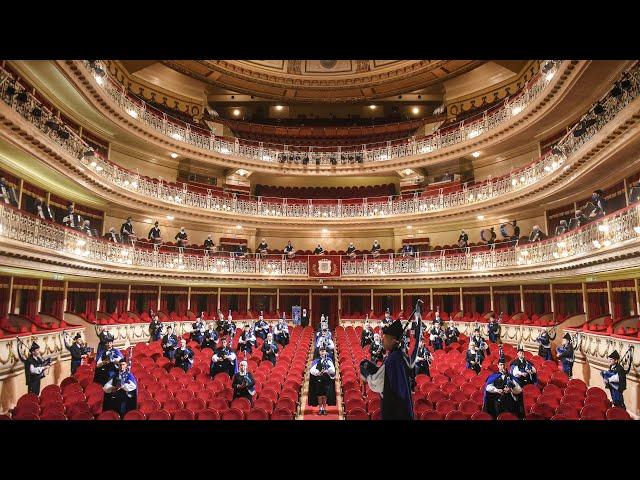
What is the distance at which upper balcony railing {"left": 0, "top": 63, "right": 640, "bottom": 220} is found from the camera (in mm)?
11441

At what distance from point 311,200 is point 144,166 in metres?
9.07

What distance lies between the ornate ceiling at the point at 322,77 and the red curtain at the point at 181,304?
42.2 feet

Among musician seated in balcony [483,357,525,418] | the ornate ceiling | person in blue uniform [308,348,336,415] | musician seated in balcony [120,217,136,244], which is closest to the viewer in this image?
musician seated in balcony [483,357,525,418]

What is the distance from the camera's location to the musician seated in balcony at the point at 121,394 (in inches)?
262

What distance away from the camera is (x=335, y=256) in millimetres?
22594

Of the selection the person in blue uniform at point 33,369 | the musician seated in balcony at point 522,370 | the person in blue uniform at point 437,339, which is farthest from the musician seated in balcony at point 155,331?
the musician seated in balcony at point 522,370

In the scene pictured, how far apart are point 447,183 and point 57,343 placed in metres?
20.0

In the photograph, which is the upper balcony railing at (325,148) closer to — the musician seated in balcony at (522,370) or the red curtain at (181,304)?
the red curtain at (181,304)

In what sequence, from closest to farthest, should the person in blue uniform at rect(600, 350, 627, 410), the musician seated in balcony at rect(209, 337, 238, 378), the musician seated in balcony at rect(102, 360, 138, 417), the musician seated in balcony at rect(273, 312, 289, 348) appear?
the musician seated in balcony at rect(102, 360, 138, 417) → the person in blue uniform at rect(600, 350, 627, 410) → the musician seated in balcony at rect(209, 337, 238, 378) → the musician seated in balcony at rect(273, 312, 289, 348)

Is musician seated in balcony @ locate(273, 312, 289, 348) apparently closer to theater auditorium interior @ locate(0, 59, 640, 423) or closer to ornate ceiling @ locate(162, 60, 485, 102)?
theater auditorium interior @ locate(0, 59, 640, 423)

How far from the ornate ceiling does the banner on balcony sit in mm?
12355

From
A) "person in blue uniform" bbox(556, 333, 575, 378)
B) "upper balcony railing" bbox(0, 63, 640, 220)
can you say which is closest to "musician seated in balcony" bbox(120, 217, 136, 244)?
"upper balcony railing" bbox(0, 63, 640, 220)
